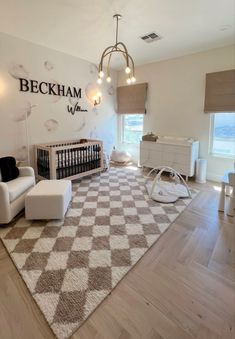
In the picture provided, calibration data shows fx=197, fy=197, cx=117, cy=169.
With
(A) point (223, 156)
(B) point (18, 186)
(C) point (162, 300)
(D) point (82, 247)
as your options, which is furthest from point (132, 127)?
(C) point (162, 300)

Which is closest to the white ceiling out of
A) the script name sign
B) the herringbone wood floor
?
the script name sign

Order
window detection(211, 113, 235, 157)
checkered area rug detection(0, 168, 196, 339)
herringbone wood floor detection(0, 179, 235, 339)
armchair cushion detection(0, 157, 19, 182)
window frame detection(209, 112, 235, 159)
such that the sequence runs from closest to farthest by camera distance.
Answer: herringbone wood floor detection(0, 179, 235, 339) → checkered area rug detection(0, 168, 196, 339) → armchair cushion detection(0, 157, 19, 182) → window detection(211, 113, 235, 157) → window frame detection(209, 112, 235, 159)

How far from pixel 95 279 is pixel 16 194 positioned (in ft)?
5.06

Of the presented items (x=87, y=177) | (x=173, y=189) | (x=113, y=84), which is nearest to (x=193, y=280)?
(x=173, y=189)

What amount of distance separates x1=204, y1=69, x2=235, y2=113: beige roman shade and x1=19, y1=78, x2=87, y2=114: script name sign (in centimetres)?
277

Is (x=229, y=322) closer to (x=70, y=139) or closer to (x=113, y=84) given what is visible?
(x=70, y=139)

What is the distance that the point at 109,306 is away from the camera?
1412 mm

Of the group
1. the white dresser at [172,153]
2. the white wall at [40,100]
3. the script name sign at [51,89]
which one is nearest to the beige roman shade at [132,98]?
the white wall at [40,100]

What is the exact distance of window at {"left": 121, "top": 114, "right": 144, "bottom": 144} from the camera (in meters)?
5.37

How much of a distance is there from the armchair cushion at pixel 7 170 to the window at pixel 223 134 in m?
3.78

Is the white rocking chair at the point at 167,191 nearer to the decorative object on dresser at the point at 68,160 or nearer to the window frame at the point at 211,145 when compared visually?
the window frame at the point at 211,145

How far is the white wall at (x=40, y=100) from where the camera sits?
11.2ft

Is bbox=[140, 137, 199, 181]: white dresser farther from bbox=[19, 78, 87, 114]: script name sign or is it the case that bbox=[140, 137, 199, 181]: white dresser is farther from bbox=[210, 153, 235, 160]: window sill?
bbox=[19, 78, 87, 114]: script name sign

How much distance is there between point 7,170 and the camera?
2.85m
